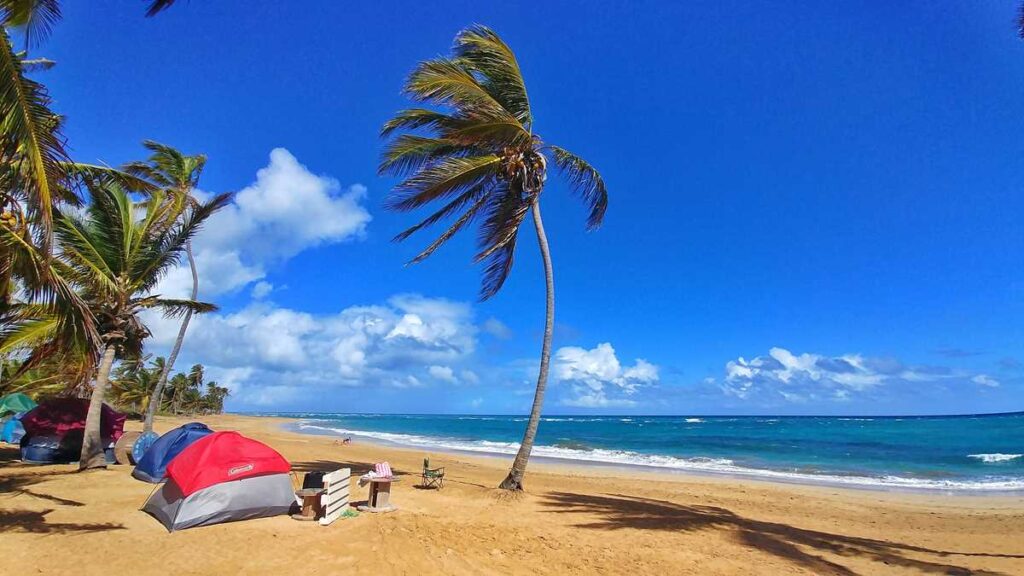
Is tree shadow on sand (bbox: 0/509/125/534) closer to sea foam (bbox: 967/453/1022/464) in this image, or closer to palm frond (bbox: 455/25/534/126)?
palm frond (bbox: 455/25/534/126)

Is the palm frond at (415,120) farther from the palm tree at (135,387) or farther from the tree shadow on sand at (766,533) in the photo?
the palm tree at (135,387)

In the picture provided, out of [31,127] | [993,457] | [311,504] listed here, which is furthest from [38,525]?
[993,457]

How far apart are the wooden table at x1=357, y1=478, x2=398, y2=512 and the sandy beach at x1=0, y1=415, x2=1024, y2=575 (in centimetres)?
30

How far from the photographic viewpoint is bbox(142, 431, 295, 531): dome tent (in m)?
7.19

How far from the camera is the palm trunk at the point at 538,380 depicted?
1017 centimetres

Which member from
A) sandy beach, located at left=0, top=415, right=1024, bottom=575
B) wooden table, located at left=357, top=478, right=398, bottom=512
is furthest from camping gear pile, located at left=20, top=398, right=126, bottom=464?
wooden table, located at left=357, top=478, right=398, bottom=512

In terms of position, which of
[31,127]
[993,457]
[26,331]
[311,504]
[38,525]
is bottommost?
[38,525]

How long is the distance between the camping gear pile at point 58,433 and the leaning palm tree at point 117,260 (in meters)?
1.78

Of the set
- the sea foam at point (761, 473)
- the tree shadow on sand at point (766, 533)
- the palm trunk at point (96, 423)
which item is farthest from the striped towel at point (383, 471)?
the sea foam at point (761, 473)

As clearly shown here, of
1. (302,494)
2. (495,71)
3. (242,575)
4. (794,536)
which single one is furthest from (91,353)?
(794,536)

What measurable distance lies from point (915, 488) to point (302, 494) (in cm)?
1824

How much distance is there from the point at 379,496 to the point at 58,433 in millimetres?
9641

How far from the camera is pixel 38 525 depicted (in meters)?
6.87

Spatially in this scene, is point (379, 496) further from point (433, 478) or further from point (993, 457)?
point (993, 457)
